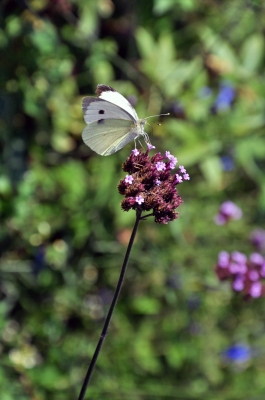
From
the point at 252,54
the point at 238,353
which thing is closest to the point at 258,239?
the point at 238,353

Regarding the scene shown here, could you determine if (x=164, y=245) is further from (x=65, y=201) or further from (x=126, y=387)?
(x=126, y=387)

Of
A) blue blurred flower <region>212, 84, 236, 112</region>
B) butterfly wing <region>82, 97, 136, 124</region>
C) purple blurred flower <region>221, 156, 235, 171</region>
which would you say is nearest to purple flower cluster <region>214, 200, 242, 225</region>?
purple blurred flower <region>221, 156, 235, 171</region>

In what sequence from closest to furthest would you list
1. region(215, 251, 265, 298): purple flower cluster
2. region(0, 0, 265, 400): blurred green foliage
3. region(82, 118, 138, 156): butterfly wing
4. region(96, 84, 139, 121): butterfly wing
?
region(96, 84, 139, 121): butterfly wing, region(82, 118, 138, 156): butterfly wing, region(215, 251, 265, 298): purple flower cluster, region(0, 0, 265, 400): blurred green foliage

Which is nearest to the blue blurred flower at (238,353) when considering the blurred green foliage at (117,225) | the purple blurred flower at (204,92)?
the blurred green foliage at (117,225)

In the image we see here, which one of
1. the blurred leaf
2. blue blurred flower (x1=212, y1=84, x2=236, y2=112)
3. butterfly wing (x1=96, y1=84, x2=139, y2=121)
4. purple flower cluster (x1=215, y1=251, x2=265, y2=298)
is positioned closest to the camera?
butterfly wing (x1=96, y1=84, x2=139, y2=121)

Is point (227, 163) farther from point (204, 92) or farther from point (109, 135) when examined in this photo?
point (109, 135)

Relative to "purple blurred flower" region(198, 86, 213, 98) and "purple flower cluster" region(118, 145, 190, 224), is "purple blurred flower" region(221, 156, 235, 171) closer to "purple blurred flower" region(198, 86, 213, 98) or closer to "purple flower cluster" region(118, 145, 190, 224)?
"purple blurred flower" region(198, 86, 213, 98)
